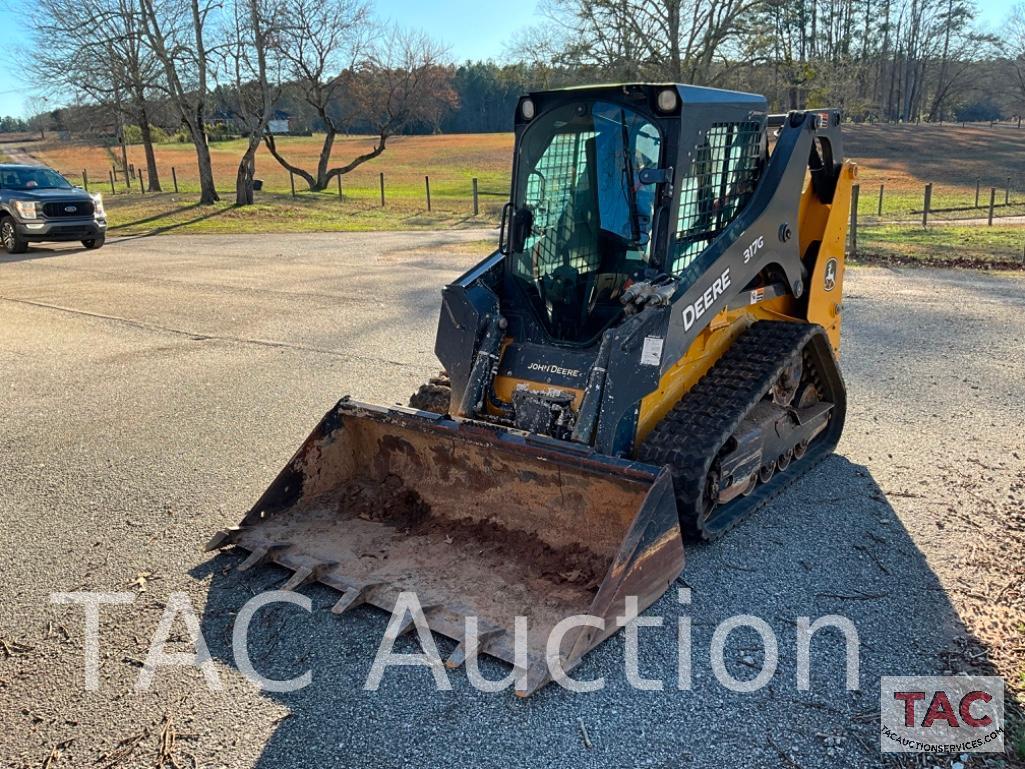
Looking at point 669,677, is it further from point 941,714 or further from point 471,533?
point 471,533

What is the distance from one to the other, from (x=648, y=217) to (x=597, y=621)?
2243mm

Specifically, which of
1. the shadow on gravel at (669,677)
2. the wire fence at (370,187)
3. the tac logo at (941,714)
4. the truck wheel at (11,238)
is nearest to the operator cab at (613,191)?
the shadow on gravel at (669,677)

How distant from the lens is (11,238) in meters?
17.3

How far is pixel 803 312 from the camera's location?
5.84 meters

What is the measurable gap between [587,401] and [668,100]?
163cm

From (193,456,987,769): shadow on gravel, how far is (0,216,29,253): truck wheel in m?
15.7

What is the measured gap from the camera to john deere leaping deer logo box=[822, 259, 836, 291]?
19.6ft

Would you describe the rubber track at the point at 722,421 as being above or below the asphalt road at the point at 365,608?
above

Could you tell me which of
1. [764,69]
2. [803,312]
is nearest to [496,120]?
[764,69]

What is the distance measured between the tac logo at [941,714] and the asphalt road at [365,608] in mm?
81

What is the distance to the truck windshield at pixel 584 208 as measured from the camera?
4.63 meters

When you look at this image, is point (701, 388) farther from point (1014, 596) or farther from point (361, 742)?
point (361, 742)

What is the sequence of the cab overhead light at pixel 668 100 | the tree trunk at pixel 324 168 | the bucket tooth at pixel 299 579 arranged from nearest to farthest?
the bucket tooth at pixel 299 579, the cab overhead light at pixel 668 100, the tree trunk at pixel 324 168

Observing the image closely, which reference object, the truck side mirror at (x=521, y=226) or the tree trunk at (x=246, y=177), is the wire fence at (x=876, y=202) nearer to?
the tree trunk at (x=246, y=177)
